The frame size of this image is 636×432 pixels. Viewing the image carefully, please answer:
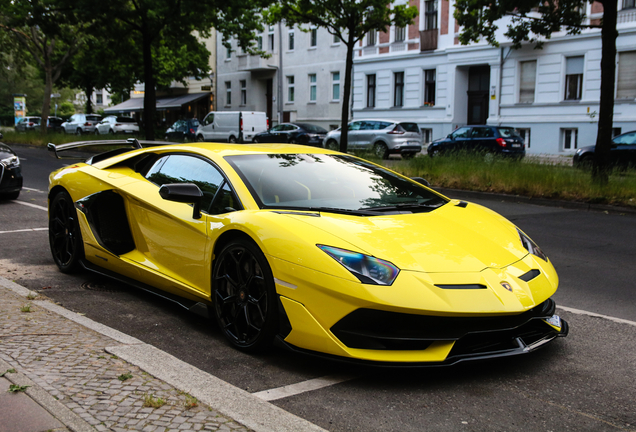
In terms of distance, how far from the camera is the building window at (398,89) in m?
37.0

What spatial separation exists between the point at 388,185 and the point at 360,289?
1594mm

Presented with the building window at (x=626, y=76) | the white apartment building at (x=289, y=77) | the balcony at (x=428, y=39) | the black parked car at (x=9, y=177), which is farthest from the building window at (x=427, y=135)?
the black parked car at (x=9, y=177)

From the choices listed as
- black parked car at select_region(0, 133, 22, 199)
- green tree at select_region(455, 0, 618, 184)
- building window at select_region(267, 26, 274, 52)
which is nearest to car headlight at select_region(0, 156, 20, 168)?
black parked car at select_region(0, 133, 22, 199)

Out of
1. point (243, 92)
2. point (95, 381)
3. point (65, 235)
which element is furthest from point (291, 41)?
point (95, 381)

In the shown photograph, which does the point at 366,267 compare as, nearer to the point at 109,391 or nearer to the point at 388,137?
the point at 109,391

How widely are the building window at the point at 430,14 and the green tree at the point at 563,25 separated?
55.1 ft

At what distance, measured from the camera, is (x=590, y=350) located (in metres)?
4.07

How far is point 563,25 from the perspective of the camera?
627 inches

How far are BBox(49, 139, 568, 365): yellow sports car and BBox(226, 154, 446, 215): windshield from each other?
1 centimetres

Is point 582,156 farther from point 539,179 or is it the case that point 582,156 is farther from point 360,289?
point 360,289

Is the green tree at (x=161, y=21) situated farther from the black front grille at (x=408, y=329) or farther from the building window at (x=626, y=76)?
the black front grille at (x=408, y=329)

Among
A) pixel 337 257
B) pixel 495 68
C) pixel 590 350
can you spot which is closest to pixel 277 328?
pixel 337 257

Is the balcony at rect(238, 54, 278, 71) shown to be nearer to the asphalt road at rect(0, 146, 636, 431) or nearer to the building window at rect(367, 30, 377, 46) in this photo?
the building window at rect(367, 30, 377, 46)

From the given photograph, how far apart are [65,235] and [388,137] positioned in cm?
2225
